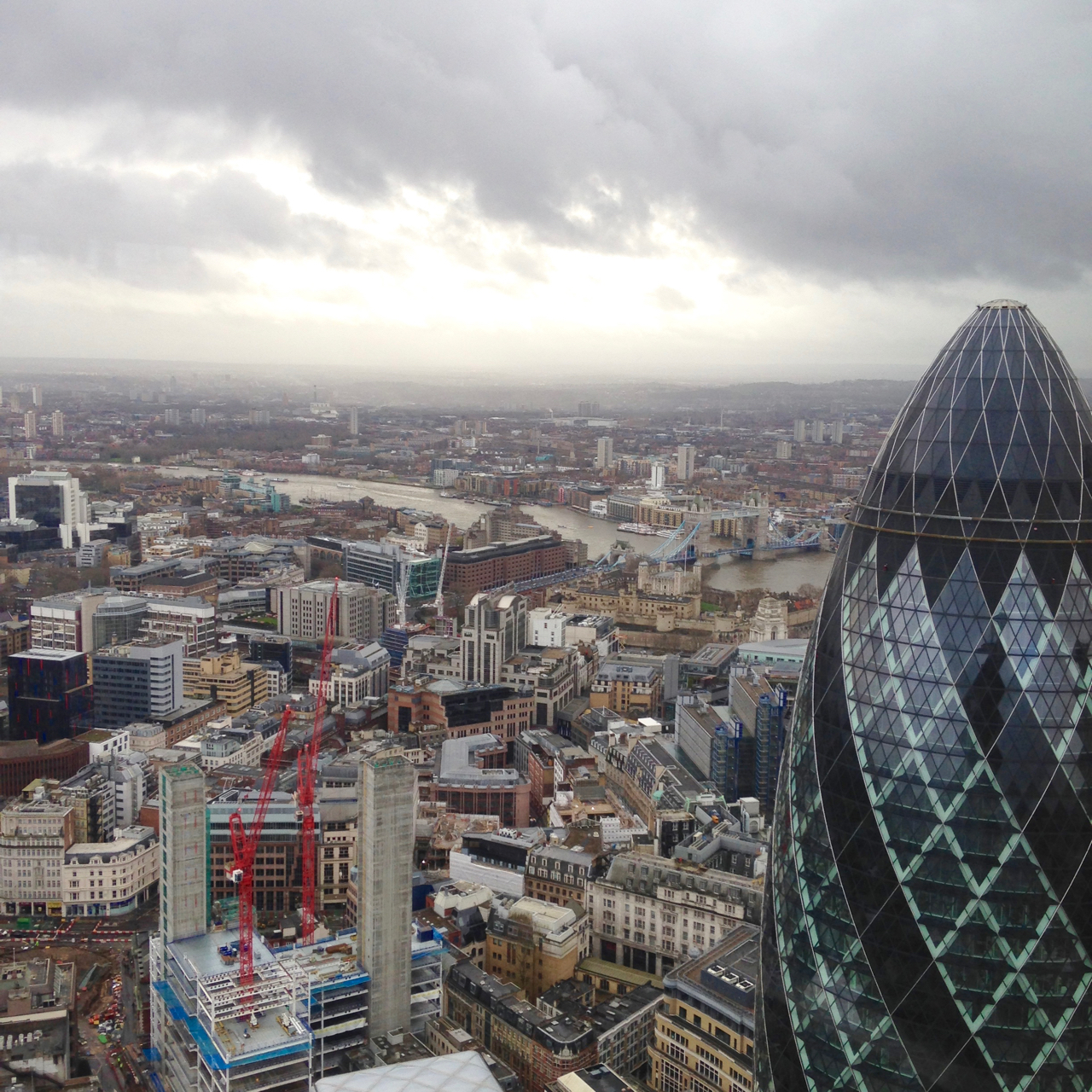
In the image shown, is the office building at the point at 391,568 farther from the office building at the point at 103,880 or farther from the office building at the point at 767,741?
the office building at the point at 103,880

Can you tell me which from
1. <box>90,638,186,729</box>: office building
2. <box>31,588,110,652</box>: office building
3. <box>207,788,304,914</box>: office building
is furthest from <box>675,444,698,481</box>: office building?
<box>207,788,304,914</box>: office building

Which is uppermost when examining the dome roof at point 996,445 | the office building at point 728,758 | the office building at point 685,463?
the dome roof at point 996,445

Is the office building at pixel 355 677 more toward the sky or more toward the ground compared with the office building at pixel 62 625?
more toward the ground

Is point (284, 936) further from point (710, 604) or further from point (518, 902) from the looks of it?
point (710, 604)

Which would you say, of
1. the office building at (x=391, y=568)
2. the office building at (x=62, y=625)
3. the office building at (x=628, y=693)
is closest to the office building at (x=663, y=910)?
the office building at (x=628, y=693)

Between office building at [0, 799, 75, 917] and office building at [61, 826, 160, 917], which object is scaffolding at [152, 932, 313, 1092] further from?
office building at [0, 799, 75, 917]

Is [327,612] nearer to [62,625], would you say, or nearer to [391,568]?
[391,568]
